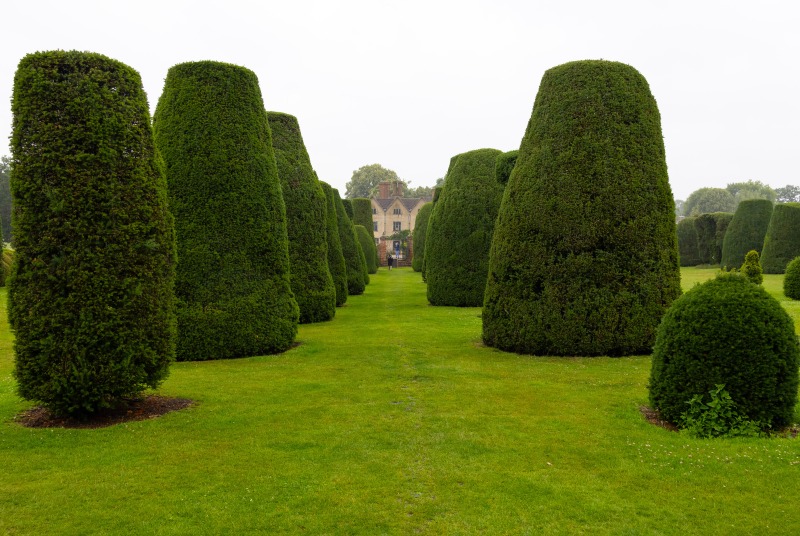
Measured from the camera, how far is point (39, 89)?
667 cm

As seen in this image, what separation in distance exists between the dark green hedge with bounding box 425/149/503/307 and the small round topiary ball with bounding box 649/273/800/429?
13.6 m

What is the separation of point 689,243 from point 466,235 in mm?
37409

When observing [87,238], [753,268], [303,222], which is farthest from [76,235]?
[753,268]

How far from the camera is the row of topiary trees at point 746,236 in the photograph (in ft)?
120

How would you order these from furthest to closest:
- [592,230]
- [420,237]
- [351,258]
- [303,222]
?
[420,237] < [351,258] < [303,222] < [592,230]

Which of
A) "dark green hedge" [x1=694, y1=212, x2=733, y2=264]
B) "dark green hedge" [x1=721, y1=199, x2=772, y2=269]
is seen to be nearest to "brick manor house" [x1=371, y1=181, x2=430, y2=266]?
"dark green hedge" [x1=694, y1=212, x2=733, y2=264]

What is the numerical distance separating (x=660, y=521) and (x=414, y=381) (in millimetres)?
5027

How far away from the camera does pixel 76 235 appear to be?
668 cm

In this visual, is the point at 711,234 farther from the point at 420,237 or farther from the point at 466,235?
the point at 466,235

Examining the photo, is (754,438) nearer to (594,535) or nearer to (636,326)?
(594,535)

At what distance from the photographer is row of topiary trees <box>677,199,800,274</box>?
36.6 meters

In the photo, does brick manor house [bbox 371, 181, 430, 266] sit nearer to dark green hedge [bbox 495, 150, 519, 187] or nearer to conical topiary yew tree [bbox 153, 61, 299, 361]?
dark green hedge [bbox 495, 150, 519, 187]

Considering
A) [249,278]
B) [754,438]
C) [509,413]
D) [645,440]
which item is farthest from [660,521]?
[249,278]

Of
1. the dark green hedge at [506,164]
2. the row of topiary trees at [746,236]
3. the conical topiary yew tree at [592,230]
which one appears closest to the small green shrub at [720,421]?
the conical topiary yew tree at [592,230]
